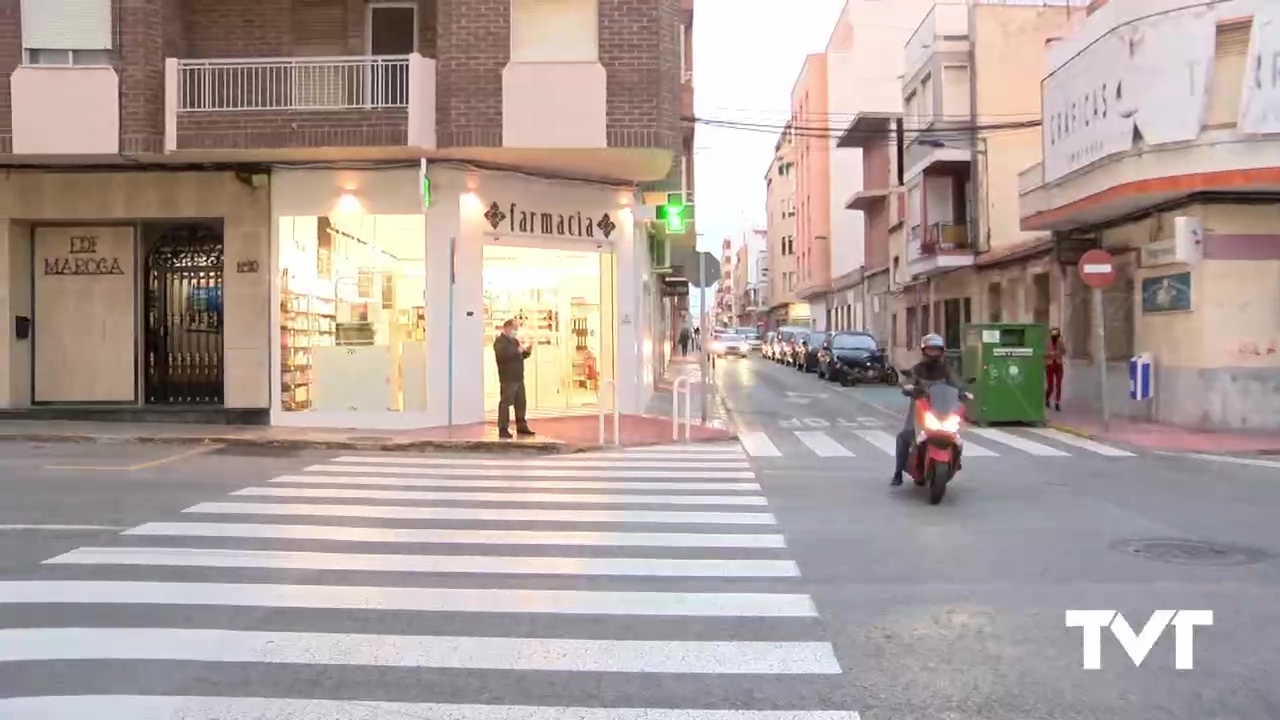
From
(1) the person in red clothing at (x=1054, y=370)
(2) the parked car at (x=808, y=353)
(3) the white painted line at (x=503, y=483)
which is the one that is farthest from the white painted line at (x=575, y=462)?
(2) the parked car at (x=808, y=353)

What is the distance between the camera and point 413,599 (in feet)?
21.4

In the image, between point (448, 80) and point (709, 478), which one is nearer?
point (709, 478)

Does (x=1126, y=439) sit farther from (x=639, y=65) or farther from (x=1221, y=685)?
(x=1221, y=685)

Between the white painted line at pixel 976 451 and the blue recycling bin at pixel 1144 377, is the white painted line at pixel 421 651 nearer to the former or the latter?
the white painted line at pixel 976 451

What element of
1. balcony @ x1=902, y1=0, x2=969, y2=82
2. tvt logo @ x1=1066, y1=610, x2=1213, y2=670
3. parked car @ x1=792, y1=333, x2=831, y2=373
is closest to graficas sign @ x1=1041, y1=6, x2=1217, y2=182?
tvt logo @ x1=1066, y1=610, x2=1213, y2=670

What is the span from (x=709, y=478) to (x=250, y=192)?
10.1 meters

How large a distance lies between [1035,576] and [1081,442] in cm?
1021

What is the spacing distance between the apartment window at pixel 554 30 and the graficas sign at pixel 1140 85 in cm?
888

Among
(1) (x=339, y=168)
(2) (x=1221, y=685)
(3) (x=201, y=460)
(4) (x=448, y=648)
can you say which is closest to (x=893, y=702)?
(2) (x=1221, y=685)

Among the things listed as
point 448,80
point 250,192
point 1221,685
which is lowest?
point 1221,685

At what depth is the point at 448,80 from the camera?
1656cm

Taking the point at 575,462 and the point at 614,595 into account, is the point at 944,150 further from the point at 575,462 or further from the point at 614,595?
the point at 614,595

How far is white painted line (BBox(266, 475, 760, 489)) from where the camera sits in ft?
37.2

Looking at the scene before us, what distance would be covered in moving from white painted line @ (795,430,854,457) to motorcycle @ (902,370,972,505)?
12.9 feet
